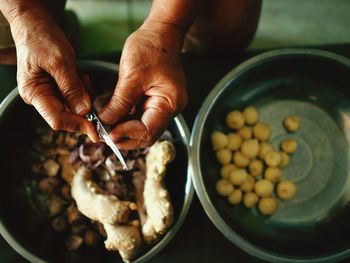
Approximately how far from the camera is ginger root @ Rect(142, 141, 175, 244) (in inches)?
31.2

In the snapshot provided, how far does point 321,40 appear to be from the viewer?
1.38 meters

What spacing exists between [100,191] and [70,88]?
0.30 metres

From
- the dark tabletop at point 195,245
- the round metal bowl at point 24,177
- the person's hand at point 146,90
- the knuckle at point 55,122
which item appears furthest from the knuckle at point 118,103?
the dark tabletop at point 195,245

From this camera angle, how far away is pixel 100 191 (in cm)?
88

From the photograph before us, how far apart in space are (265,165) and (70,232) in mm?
589

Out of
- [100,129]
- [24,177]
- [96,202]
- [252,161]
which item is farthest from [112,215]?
[252,161]

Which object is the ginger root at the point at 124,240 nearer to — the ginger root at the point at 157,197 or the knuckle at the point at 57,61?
the ginger root at the point at 157,197

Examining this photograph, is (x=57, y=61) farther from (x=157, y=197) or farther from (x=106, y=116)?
(x=157, y=197)

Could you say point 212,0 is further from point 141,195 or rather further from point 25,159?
point 25,159

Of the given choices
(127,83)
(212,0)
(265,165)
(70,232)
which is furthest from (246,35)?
(70,232)

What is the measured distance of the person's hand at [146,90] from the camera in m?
0.68

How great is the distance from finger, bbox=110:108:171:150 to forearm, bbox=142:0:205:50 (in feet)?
0.57

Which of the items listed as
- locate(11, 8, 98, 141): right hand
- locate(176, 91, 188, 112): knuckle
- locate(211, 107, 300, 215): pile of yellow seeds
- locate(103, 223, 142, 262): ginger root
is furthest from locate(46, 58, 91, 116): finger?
locate(211, 107, 300, 215): pile of yellow seeds

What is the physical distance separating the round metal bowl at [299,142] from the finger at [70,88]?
1.00ft
